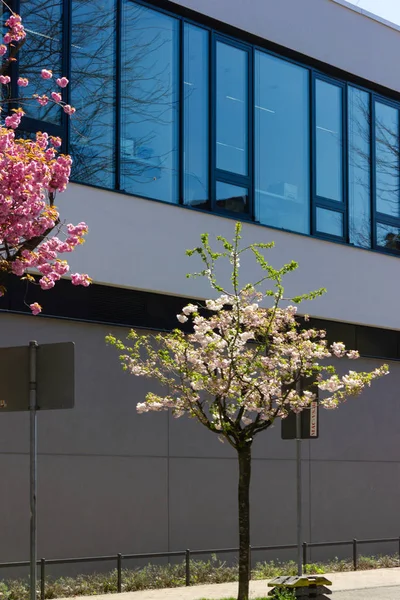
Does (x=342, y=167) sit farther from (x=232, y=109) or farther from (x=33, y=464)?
(x=33, y=464)

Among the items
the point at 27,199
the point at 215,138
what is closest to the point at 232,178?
the point at 215,138

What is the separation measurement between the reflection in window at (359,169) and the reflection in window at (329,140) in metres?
0.41

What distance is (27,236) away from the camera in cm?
1100

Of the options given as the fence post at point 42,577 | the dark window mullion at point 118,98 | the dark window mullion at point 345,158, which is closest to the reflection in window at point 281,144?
the dark window mullion at point 345,158

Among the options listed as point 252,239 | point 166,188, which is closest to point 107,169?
point 166,188

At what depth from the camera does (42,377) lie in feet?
34.2

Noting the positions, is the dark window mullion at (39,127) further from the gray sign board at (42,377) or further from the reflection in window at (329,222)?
the gray sign board at (42,377)

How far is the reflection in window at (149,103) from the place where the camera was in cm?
2038

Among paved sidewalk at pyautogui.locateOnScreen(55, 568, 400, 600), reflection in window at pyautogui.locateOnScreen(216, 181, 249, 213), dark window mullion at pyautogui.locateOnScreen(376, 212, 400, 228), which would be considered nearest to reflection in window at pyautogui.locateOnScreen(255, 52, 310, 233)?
reflection in window at pyautogui.locateOnScreen(216, 181, 249, 213)

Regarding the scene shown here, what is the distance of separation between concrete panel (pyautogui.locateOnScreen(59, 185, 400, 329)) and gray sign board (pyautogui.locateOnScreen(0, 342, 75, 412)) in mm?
8429

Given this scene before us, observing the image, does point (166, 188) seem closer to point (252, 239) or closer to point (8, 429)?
point (252, 239)

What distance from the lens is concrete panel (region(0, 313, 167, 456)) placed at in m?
18.4

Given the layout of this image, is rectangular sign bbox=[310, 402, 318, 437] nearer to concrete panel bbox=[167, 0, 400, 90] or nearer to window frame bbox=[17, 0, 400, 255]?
window frame bbox=[17, 0, 400, 255]

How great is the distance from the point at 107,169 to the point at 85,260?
5.56 ft
